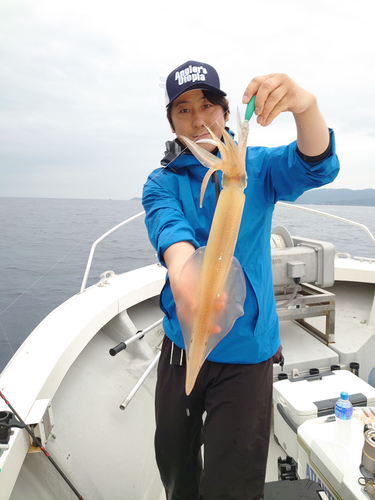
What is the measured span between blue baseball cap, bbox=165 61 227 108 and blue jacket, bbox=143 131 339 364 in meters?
0.35

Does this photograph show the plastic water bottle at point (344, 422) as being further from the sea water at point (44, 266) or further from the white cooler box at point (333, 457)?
the sea water at point (44, 266)

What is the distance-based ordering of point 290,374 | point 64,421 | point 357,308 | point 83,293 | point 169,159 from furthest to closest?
point 357,308 → point 83,293 → point 290,374 → point 64,421 → point 169,159

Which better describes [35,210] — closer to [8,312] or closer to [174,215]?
[8,312]

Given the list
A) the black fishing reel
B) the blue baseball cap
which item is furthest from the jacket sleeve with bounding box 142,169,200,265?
the black fishing reel

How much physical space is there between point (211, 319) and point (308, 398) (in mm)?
2190

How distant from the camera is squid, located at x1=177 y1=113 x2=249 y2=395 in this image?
1065 mm

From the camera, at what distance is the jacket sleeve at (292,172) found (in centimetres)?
159

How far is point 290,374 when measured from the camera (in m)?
3.71

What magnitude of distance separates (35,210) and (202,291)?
37204 millimetres

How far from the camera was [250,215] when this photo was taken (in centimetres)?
179

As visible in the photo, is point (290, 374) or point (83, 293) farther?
point (83, 293)

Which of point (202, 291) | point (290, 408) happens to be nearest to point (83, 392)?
point (290, 408)

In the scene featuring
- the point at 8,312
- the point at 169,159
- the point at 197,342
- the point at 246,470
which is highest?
the point at 169,159

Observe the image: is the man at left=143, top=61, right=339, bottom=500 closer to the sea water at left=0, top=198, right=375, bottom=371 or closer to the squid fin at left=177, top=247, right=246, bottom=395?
the squid fin at left=177, top=247, right=246, bottom=395
